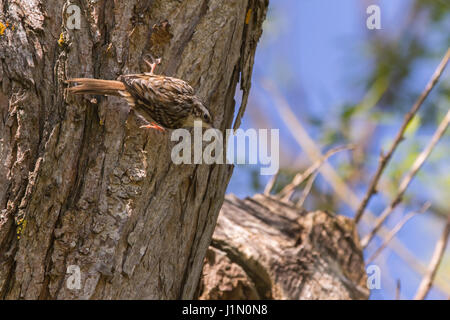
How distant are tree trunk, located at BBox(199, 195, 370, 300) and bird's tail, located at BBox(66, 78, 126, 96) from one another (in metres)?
1.73

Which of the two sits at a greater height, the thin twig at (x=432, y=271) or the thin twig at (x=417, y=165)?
the thin twig at (x=417, y=165)

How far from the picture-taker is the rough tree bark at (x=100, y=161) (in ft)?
7.73

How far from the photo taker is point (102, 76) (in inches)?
104

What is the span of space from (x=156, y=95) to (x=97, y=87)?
24.7 inches

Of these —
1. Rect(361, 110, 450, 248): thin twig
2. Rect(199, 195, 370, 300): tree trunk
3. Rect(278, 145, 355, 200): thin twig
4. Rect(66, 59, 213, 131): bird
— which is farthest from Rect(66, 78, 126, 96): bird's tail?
Rect(361, 110, 450, 248): thin twig

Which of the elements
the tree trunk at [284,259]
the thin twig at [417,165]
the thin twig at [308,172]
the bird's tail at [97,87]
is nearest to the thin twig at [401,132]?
the thin twig at [417,165]

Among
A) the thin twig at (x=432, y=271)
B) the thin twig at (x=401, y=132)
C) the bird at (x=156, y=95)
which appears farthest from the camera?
the thin twig at (x=401, y=132)

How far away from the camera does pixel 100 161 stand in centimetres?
246

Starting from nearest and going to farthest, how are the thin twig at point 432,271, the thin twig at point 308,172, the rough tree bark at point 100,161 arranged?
the rough tree bark at point 100,161 → the thin twig at point 432,271 → the thin twig at point 308,172

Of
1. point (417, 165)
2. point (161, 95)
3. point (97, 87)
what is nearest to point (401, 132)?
point (417, 165)

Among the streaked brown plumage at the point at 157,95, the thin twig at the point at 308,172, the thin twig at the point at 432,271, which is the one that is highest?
the streaked brown plumage at the point at 157,95

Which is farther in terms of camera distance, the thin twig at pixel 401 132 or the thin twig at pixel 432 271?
the thin twig at pixel 401 132

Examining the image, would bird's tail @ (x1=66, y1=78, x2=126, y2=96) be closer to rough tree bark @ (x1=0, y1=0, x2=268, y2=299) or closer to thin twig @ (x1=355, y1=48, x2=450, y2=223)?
rough tree bark @ (x1=0, y1=0, x2=268, y2=299)

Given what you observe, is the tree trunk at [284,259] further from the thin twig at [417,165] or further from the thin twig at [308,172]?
the thin twig at [308,172]
